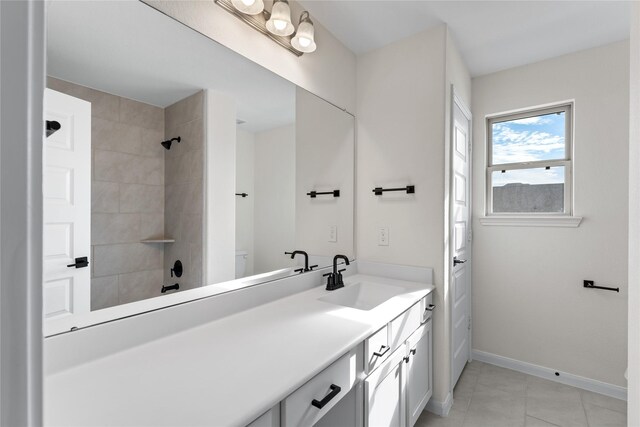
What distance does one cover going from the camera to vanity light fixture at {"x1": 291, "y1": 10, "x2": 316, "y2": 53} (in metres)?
1.57

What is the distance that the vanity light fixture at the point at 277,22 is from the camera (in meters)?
1.29

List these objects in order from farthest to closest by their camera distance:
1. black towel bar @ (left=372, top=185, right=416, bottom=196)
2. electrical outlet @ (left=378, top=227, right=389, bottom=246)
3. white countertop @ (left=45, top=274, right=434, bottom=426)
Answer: electrical outlet @ (left=378, top=227, right=389, bottom=246) → black towel bar @ (left=372, top=185, right=416, bottom=196) → white countertop @ (left=45, top=274, right=434, bottom=426)

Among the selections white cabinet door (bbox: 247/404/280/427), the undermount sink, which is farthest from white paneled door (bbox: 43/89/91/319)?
the undermount sink

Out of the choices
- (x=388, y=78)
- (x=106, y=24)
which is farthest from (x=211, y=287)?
(x=388, y=78)

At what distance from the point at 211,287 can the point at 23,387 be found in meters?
1.01

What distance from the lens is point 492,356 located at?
8.30 ft

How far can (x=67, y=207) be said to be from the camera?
33.4 inches

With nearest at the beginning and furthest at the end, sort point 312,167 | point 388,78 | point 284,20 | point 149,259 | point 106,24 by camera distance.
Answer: point 106,24 < point 149,259 < point 284,20 < point 312,167 < point 388,78

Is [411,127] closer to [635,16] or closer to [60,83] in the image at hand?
[635,16]

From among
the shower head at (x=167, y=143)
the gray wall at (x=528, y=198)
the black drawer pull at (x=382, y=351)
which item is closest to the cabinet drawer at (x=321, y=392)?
the black drawer pull at (x=382, y=351)

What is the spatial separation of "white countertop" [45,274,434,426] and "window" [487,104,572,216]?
1.99 meters

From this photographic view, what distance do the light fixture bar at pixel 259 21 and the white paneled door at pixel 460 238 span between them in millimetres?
1182

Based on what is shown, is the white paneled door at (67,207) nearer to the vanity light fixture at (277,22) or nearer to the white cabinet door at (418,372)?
the vanity light fixture at (277,22)

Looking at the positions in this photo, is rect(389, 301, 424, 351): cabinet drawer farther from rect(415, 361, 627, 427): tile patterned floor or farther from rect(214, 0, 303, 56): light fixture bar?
rect(214, 0, 303, 56): light fixture bar
